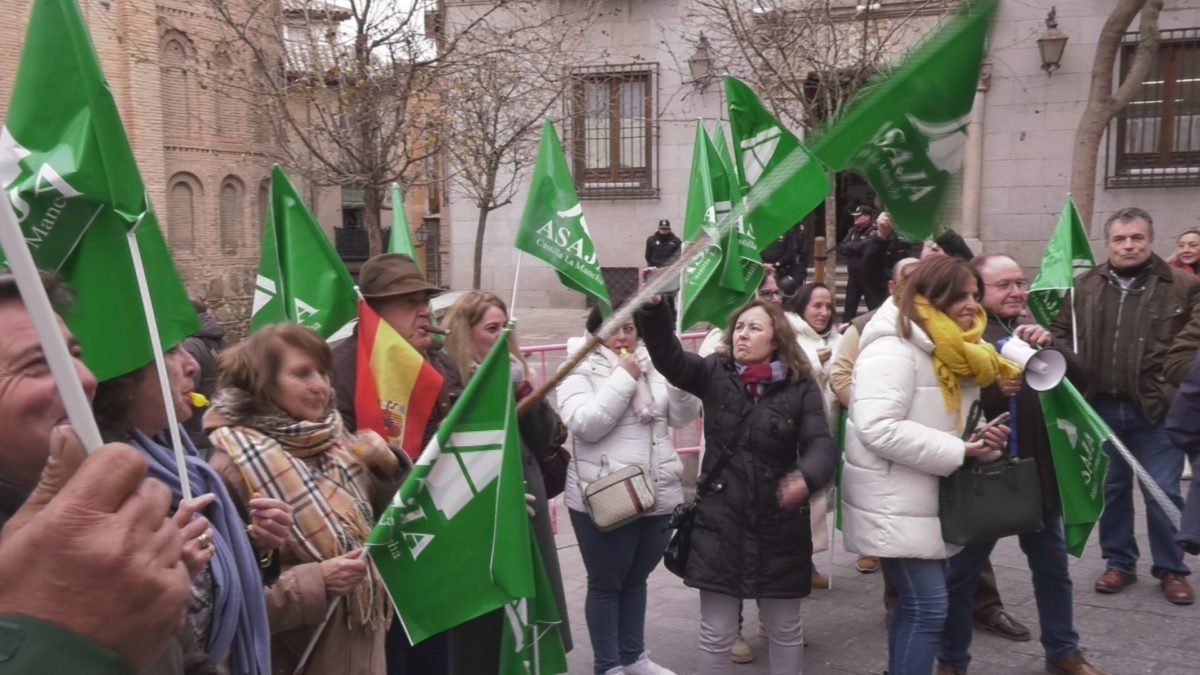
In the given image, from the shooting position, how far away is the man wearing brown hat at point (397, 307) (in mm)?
4047

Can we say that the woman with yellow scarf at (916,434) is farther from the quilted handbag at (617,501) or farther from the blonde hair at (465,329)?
the blonde hair at (465,329)

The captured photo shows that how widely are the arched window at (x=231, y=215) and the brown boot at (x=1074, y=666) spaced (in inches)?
1171

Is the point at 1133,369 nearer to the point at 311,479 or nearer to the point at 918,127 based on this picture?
the point at 918,127

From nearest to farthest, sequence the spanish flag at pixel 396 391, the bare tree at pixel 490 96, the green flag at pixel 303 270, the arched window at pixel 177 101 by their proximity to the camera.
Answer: the spanish flag at pixel 396 391, the green flag at pixel 303 270, the bare tree at pixel 490 96, the arched window at pixel 177 101

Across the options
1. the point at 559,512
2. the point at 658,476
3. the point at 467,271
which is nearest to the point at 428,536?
the point at 658,476

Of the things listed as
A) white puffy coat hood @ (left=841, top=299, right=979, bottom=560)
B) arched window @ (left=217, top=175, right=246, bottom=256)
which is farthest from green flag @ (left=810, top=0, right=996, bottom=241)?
arched window @ (left=217, top=175, right=246, bottom=256)

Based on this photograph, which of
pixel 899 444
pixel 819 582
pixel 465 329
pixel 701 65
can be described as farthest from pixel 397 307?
pixel 701 65

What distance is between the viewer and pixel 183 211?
101ft

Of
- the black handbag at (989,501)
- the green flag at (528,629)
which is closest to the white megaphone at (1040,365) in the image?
the black handbag at (989,501)

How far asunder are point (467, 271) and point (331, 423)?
18.2 metres

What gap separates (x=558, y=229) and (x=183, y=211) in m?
28.0

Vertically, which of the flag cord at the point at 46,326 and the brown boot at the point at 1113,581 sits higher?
the flag cord at the point at 46,326

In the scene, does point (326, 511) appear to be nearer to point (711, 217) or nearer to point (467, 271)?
point (711, 217)

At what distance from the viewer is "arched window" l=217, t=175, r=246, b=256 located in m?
31.6
